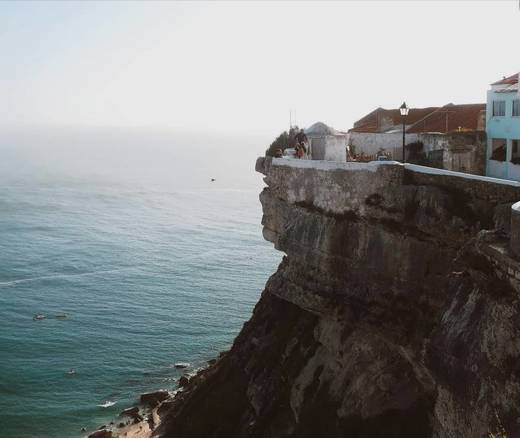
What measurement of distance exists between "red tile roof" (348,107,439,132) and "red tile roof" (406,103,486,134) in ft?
3.07

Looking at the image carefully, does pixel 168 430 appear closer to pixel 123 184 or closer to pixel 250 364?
pixel 250 364

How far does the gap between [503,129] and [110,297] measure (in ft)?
117

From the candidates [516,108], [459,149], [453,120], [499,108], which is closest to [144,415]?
[459,149]

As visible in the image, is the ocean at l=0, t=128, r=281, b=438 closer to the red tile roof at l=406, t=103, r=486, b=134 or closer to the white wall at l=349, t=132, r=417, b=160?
the white wall at l=349, t=132, r=417, b=160

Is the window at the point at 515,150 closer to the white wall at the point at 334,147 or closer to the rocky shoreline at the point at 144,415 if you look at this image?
the white wall at the point at 334,147

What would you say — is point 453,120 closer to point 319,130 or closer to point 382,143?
point 382,143

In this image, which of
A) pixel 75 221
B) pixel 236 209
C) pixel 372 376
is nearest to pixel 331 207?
pixel 372 376

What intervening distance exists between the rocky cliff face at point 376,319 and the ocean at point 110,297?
877 cm

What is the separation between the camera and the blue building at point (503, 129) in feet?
94.0

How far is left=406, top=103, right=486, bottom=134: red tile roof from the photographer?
36312 millimetres

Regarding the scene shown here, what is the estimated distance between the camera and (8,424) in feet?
119

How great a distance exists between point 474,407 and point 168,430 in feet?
67.2

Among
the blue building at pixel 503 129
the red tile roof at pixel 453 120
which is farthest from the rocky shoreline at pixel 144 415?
the blue building at pixel 503 129

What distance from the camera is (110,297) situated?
2200 inches
